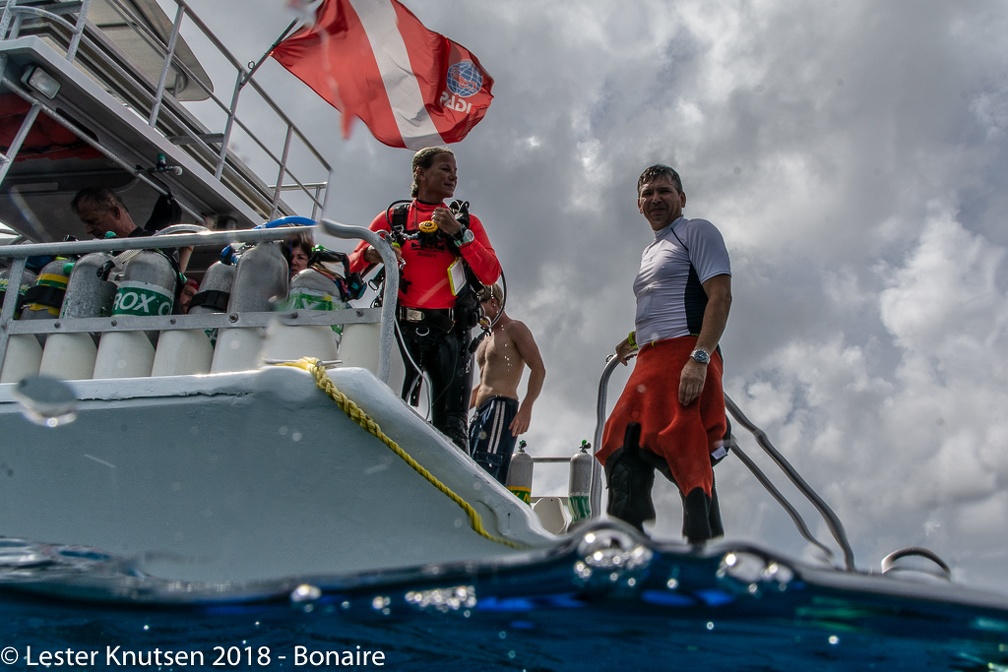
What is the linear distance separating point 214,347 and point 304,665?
1.35 meters

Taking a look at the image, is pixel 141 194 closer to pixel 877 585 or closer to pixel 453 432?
pixel 453 432

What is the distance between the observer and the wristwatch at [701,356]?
288cm

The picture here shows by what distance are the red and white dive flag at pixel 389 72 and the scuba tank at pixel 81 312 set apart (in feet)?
12.4

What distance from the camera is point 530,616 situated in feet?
8.31

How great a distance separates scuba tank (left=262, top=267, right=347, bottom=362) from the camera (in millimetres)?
3258

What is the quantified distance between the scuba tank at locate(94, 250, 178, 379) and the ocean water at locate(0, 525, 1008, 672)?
2.44 ft

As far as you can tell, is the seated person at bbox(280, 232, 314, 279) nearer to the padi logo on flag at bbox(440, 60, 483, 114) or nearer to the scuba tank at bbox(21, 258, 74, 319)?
the scuba tank at bbox(21, 258, 74, 319)

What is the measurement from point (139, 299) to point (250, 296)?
495mm

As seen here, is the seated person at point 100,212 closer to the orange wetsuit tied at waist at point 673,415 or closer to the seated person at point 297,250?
the seated person at point 297,250

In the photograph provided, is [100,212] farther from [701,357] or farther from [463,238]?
[701,357]

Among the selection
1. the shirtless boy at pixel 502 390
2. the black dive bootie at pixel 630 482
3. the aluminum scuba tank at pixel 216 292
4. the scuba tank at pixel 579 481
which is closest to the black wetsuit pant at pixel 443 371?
the aluminum scuba tank at pixel 216 292

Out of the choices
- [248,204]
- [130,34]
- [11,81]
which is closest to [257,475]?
[11,81]

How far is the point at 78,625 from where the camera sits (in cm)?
283

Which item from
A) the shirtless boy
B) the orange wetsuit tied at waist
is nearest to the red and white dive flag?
the shirtless boy
